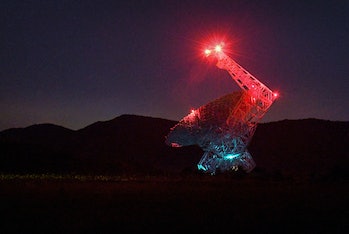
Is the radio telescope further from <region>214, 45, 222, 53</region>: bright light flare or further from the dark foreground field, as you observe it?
the dark foreground field

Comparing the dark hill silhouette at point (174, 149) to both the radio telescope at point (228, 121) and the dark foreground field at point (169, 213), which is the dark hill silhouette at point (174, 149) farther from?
the dark foreground field at point (169, 213)

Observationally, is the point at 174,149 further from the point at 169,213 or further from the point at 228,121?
the point at 169,213

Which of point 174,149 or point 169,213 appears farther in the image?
point 174,149

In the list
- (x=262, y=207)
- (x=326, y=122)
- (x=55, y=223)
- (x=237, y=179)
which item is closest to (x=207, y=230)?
(x=55, y=223)

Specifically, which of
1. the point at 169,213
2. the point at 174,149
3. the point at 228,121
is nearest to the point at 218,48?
the point at 228,121

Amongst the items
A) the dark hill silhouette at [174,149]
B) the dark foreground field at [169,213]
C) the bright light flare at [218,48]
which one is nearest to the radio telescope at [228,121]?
the bright light flare at [218,48]
